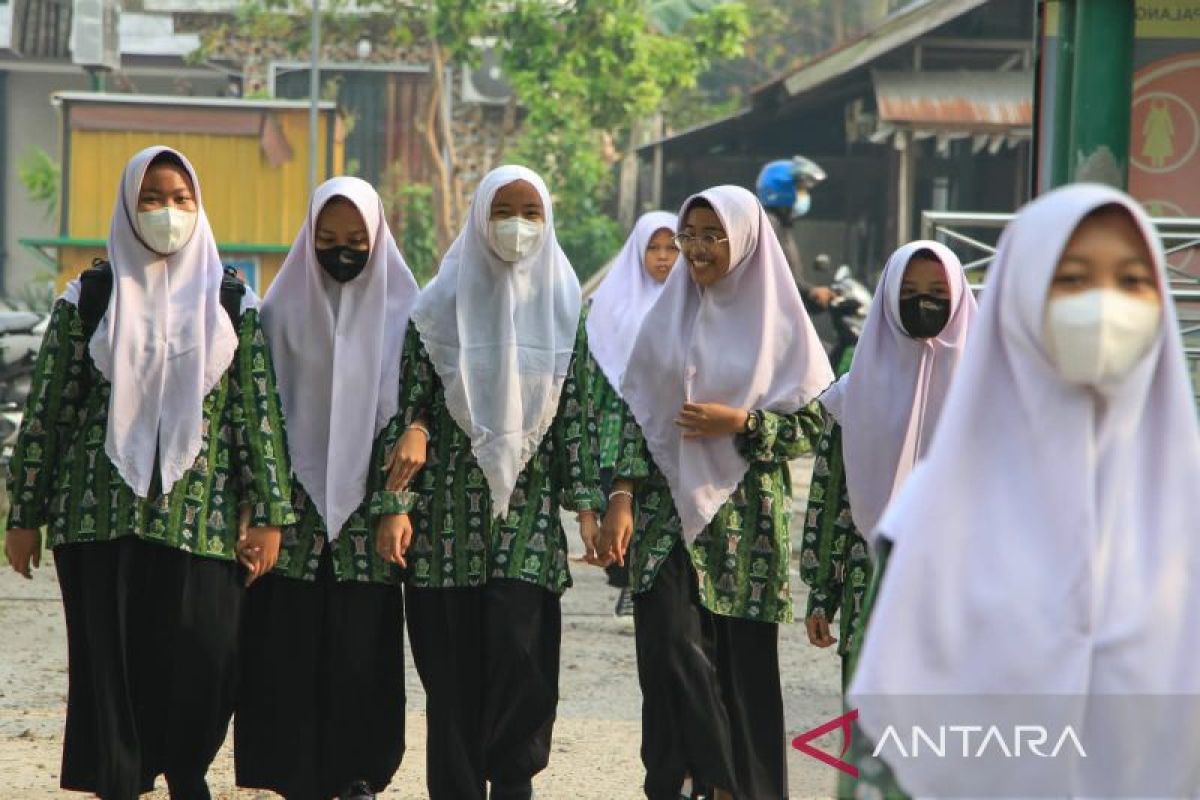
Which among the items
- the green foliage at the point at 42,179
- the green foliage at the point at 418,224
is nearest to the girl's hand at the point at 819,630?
the green foliage at the point at 418,224

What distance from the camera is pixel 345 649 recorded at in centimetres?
530

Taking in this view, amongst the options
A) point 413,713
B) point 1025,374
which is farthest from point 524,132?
point 1025,374

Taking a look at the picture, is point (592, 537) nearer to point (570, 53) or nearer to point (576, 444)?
point (576, 444)

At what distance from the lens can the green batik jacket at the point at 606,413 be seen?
7516 millimetres

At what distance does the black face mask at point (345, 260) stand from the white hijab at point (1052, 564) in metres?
2.65

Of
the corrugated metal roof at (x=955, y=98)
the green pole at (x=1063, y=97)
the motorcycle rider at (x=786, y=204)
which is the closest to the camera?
the green pole at (x=1063, y=97)

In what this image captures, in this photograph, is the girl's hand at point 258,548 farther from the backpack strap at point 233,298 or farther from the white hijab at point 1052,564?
the white hijab at point 1052,564

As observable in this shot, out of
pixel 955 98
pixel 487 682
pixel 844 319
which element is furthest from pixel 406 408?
pixel 955 98

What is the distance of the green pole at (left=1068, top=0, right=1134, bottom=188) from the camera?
5836 mm

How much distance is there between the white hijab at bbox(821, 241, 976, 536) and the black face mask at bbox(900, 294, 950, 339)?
0.02 meters

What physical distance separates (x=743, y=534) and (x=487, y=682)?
2.39 feet

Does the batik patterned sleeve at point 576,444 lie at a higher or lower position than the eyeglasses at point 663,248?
lower

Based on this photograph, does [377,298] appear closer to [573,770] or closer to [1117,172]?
[573,770]

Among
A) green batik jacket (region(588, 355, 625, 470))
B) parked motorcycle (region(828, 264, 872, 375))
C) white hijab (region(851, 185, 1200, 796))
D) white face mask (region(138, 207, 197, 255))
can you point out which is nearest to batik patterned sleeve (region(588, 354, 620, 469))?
green batik jacket (region(588, 355, 625, 470))
